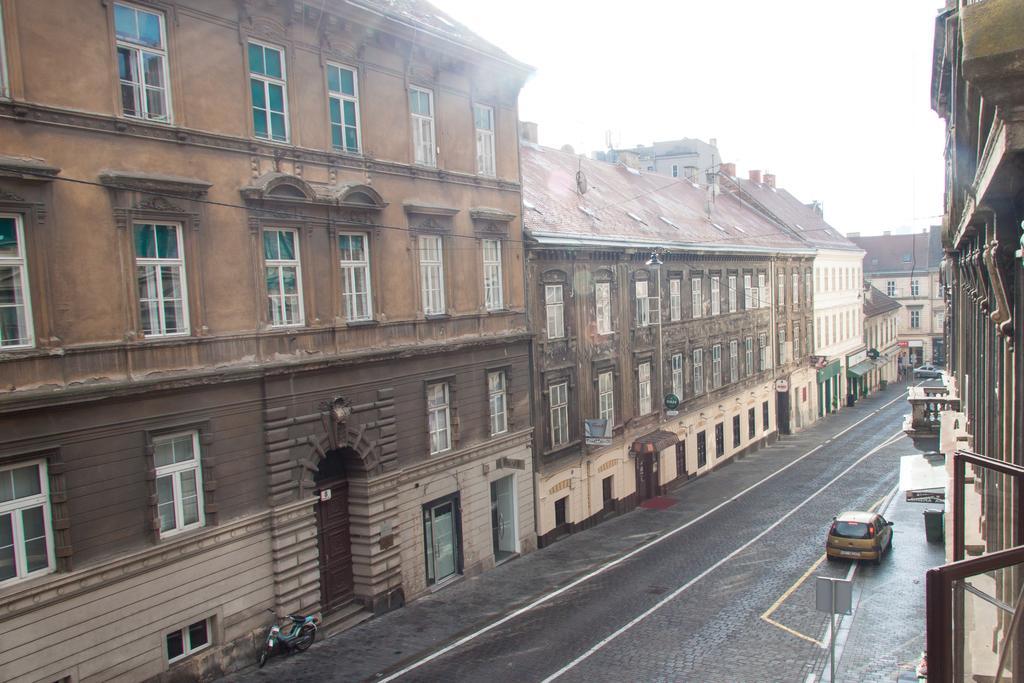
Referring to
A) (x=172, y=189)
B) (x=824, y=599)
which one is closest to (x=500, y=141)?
(x=172, y=189)

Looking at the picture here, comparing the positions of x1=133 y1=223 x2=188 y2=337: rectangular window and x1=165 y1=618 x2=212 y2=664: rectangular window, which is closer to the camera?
x1=133 y1=223 x2=188 y2=337: rectangular window

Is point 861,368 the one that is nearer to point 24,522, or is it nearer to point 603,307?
point 603,307

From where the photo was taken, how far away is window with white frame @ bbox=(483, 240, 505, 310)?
960 inches

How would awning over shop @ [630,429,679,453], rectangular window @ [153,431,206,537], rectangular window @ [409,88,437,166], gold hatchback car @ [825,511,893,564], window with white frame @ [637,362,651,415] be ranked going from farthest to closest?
window with white frame @ [637,362,651,415]
awning over shop @ [630,429,679,453]
gold hatchback car @ [825,511,893,564]
rectangular window @ [409,88,437,166]
rectangular window @ [153,431,206,537]

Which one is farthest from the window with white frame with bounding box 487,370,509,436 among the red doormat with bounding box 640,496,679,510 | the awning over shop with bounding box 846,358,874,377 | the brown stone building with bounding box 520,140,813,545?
the awning over shop with bounding box 846,358,874,377

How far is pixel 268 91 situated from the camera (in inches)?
697

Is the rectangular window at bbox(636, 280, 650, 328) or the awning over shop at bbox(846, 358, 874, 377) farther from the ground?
the rectangular window at bbox(636, 280, 650, 328)

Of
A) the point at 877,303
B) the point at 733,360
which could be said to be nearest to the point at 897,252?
the point at 877,303

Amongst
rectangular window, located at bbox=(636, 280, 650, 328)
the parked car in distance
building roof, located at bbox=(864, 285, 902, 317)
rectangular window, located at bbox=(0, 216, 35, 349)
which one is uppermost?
rectangular window, located at bbox=(0, 216, 35, 349)

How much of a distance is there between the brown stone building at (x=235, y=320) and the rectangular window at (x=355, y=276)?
0.10 m

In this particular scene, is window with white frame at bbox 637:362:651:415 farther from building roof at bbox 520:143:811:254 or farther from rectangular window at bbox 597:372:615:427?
building roof at bbox 520:143:811:254

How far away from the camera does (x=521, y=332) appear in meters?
25.7

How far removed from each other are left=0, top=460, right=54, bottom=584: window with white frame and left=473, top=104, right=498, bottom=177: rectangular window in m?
14.6

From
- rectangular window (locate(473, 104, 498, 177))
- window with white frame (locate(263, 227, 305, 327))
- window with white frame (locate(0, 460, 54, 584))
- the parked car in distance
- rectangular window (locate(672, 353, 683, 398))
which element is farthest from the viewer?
the parked car in distance
